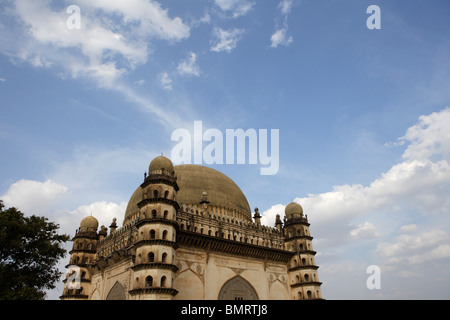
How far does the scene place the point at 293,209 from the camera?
43.5 meters

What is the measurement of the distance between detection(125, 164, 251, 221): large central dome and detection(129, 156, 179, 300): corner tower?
23.3 feet

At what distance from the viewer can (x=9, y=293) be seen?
2075 centimetres

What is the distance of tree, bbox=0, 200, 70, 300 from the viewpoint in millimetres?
22375

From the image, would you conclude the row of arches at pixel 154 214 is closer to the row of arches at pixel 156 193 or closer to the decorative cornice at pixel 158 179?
the row of arches at pixel 156 193

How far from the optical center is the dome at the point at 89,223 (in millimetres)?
41125

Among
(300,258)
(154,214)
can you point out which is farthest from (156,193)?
(300,258)

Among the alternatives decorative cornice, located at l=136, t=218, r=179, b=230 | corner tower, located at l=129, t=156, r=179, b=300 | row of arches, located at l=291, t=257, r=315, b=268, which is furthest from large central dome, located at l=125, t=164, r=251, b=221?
decorative cornice, located at l=136, t=218, r=179, b=230

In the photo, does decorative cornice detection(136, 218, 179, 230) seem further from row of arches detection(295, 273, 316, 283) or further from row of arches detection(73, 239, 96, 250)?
row of arches detection(295, 273, 316, 283)

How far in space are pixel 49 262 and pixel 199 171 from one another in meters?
21.4

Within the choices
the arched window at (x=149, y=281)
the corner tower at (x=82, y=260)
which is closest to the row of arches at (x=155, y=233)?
the arched window at (x=149, y=281)

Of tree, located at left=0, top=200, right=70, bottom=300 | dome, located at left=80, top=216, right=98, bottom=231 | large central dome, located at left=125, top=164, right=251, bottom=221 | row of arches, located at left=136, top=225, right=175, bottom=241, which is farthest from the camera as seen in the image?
dome, located at left=80, top=216, right=98, bottom=231

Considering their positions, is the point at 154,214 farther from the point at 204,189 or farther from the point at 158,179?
the point at 204,189
